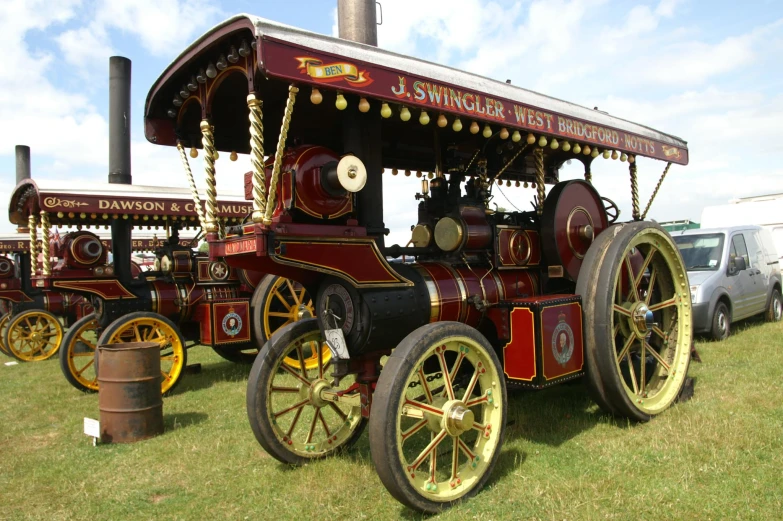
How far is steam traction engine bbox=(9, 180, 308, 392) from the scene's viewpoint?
6.17 metres

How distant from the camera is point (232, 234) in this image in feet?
10.4

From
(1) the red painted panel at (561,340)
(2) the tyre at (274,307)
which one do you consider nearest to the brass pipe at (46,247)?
(2) the tyre at (274,307)

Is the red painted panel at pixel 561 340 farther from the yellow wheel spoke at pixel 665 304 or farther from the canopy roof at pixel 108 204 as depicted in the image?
the canopy roof at pixel 108 204

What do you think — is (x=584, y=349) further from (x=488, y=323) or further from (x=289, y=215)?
(x=289, y=215)

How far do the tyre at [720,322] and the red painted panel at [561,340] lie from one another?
4.06 metres

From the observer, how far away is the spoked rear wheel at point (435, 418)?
260 cm

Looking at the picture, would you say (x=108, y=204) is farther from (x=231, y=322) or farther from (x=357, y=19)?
(x=357, y=19)

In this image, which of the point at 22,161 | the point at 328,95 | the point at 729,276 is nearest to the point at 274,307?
the point at 328,95

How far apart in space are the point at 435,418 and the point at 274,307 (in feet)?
14.5

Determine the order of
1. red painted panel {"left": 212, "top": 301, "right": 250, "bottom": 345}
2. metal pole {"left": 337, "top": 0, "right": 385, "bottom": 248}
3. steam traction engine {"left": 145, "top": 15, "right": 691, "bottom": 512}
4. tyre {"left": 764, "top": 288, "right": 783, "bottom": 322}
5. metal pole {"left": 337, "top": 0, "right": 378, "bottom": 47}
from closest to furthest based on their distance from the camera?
steam traction engine {"left": 145, "top": 15, "right": 691, "bottom": 512} < metal pole {"left": 337, "top": 0, "right": 385, "bottom": 248} < metal pole {"left": 337, "top": 0, "right": 378, "bottom": 47} < red painted panel {"left": 212, "top": 301, "right": 250, "bottom": 345} < tyre {"left": 764, "top": 288, "right": 783, "bottom": 322}

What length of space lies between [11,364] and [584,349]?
345 inches

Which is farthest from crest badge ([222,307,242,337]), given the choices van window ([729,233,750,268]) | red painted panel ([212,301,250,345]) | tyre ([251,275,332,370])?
van window ([729,233,750,268])

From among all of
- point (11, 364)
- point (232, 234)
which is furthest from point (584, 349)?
point (11, 364)

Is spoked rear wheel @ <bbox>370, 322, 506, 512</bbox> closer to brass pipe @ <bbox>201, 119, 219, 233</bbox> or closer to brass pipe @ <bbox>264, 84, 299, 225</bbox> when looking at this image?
brass pipe @ <bbox>264, 84, 299, 225</bbox>
